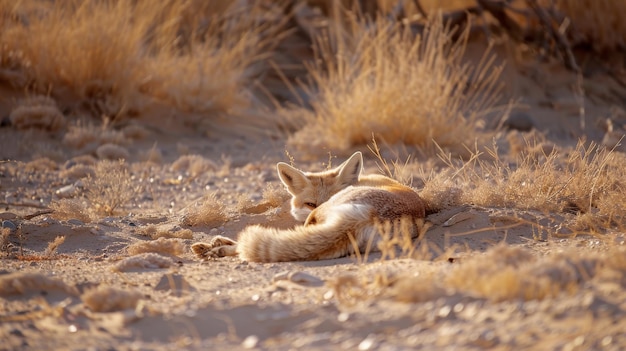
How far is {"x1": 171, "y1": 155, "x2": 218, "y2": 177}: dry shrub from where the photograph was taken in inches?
356

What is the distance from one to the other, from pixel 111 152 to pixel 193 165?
1308 mm

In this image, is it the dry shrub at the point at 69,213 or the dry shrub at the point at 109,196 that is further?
the dry shrub at the point at 109,196

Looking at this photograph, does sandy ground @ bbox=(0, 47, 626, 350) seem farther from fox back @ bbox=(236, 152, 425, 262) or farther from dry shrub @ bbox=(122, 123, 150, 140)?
dry shrub @ bbox=(122, 123, 150, 140)

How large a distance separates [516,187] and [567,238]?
88cm

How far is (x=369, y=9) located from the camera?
44.9 ft

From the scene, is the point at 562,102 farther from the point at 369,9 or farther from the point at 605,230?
the point at 605,230

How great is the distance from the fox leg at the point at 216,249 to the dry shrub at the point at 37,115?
19.3 feet

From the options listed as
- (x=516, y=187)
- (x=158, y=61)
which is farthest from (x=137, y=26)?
(x=516, y=187)

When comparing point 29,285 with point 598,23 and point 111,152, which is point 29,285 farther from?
point 598,23

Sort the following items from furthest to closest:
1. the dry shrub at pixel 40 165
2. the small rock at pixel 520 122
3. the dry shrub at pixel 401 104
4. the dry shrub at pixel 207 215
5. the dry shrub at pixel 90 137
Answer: the small rock at pixel 520 122, the dry shrub at pixel 90 137, the dry shrub at pixel 40 165, the dry shrub at pixel 401 104, the dry shrub at pixel 207 215

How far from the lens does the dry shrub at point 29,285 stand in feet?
12.9

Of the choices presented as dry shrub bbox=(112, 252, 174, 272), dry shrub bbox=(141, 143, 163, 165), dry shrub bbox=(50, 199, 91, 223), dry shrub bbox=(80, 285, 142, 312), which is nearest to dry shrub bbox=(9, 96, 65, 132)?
dry shrub bbox=(141, 143, 163, 165)

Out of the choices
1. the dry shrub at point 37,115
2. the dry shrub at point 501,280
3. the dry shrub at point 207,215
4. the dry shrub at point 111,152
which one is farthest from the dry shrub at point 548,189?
the dry shrub at point 37,115

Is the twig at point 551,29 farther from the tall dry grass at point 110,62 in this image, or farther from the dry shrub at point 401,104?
the tall dry grass at point 110,62
